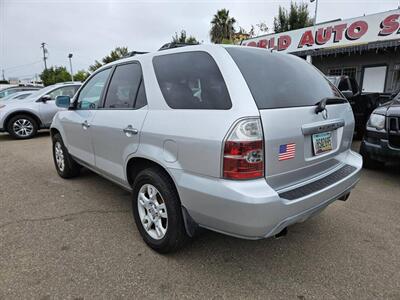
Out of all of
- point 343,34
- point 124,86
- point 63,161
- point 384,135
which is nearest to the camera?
point 124,86

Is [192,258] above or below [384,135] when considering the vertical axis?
below

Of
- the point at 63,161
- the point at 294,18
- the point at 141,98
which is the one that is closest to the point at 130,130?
the point at 141,98

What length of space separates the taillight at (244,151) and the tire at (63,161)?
3.19 metres

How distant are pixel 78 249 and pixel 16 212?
A: 1.32m

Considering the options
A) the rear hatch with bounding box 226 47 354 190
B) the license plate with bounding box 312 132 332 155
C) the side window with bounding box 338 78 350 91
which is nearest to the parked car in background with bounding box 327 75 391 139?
the side window with bounding box 338 78 350 91

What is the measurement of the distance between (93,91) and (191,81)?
185 cm

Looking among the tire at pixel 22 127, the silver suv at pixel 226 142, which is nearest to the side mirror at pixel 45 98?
the tire at pixel 22 127

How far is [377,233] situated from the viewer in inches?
110

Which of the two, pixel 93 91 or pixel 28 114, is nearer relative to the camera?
pixel 93 91

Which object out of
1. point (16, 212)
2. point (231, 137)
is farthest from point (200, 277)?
point (16, 212)

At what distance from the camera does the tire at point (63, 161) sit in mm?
4254

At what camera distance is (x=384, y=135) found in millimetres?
4109

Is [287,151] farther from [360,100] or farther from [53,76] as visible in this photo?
[53,76]

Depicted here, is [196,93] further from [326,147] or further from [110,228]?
[110,228]
